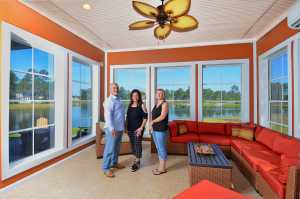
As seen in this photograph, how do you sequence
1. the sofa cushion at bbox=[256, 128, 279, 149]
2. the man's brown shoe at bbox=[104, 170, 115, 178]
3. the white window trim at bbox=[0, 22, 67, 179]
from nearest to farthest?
the white window trim at bbox=[0, 22, 67, 179]
the man's brown shoe at bbox=[104, 170, 115, 178]
the sofa cushion at bbox=[256, 128, 279, 149]

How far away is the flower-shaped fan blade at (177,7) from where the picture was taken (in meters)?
1.76

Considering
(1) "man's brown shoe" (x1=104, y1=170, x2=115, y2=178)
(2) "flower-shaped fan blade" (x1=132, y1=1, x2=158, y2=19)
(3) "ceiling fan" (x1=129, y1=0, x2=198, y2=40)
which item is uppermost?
(2) "flower-shaped fan blade" (x1=132, y1=1, x2=158, y2=19)

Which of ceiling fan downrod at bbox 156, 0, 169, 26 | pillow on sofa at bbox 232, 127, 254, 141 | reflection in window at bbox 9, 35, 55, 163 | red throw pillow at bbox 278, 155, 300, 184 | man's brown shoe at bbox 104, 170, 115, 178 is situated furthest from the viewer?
pillow on sofa at bbox 232, 127, 254, 141

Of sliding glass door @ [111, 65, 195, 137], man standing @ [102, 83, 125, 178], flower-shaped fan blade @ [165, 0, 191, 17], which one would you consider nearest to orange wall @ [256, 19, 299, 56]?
sliding glass door @ [111, 65, 195, 137]

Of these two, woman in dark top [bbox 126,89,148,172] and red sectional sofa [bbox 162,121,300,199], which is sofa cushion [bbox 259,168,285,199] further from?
woman in dark top [bbox 126,89,148,172]

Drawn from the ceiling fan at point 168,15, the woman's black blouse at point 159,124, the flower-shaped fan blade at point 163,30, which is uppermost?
the ceiling fan at point 168,15

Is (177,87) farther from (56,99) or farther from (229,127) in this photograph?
(56,99)

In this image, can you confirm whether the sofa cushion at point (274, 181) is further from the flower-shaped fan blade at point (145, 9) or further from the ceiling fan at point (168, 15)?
the flower-shaped fan blade at point (145, 9)

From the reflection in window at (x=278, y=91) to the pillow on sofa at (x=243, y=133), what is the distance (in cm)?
56

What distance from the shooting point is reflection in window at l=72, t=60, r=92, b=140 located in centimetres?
389

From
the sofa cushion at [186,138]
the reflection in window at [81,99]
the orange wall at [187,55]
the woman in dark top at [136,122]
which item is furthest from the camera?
the orange wall at [187,55]

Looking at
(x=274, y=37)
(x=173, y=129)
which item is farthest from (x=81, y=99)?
(x=274, y=37)

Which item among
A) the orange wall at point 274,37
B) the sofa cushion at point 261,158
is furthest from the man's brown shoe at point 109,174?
the orange wall at point 274,37

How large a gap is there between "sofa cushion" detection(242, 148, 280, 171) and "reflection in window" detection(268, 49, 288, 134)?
0.92m
